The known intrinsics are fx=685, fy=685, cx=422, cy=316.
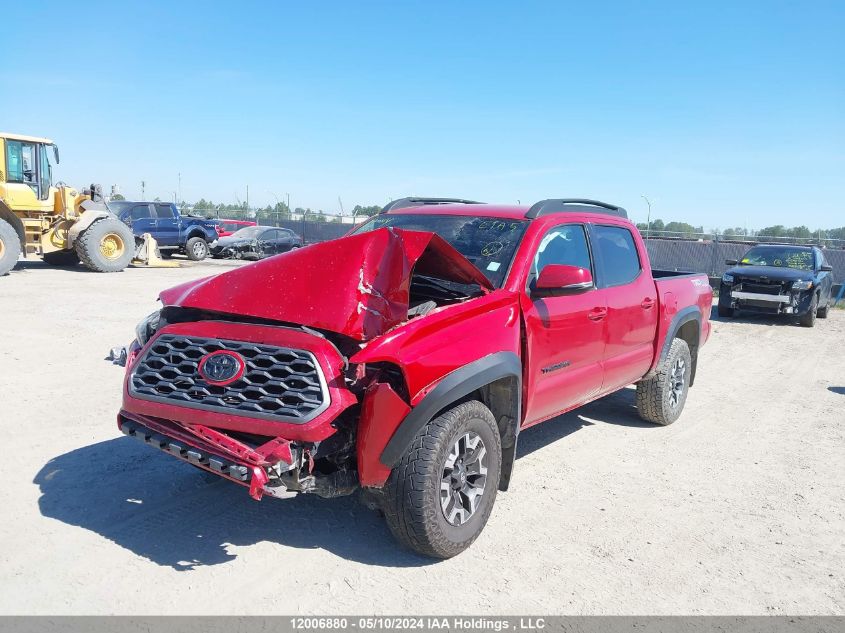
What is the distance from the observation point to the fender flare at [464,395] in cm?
329

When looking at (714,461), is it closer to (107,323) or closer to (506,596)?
(506,596)

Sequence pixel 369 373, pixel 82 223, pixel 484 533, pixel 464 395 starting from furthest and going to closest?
pixel 82 223 < pixel 484 533 < pixel 464 395 < pixel 369 373

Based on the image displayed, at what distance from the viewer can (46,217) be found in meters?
16.6

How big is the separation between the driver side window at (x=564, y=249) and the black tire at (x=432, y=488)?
4.29ft

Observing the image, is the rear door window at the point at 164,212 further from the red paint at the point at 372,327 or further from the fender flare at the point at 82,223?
the red paint at the point at 372,327

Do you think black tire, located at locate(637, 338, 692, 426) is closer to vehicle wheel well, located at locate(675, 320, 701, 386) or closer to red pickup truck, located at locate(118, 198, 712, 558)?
vehicle wheel well, located at locate(675, 320, 701, 386)

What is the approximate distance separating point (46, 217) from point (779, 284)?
54.8 feet

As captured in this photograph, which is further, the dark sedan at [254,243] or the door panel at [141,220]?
the dark sedan at [254,243]

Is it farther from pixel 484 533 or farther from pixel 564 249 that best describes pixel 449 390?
pixel 564 249

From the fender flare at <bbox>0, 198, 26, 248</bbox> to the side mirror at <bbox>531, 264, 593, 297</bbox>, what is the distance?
14.8m

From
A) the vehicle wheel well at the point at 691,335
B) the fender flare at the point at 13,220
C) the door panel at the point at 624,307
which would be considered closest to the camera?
the door panel at the point at 624,307

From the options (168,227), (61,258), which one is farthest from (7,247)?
(168,227)

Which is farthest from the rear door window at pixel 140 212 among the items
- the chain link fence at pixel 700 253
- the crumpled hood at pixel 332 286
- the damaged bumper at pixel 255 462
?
the damaged bumper at pixel 255 462
